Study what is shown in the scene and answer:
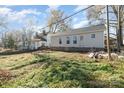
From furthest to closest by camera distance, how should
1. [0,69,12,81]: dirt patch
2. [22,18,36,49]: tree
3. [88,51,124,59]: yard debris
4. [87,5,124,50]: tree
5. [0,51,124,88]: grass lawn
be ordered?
[87,5,124,50]: tree
[22,18,36,49]: tree
[88,51,124,59]: yard debris
[0,69,12,81]: dirt patch
[0,51,124,88]: grass lawn

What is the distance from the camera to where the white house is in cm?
1075

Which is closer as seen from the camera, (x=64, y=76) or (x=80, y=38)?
(x=64, y=76)

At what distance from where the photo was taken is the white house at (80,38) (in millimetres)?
10751

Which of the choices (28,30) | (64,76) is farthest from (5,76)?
(28,30)

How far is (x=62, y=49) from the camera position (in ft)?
32.2

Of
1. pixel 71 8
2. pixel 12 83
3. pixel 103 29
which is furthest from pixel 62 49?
pixel 12 83

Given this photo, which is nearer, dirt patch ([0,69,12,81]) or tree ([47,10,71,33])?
dirt patch ([0,69,12,81])

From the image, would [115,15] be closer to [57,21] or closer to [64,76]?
[57,21]

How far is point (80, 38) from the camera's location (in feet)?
38.1

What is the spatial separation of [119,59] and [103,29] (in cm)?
333

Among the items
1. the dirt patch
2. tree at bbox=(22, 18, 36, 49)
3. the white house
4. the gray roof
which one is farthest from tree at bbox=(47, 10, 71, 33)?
the dirt patch

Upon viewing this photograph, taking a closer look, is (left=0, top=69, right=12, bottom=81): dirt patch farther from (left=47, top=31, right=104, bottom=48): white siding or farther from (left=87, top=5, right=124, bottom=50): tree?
(left=87, top=5, right=124, bottom=50): tree

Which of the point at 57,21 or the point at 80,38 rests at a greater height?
the point at 57,21
